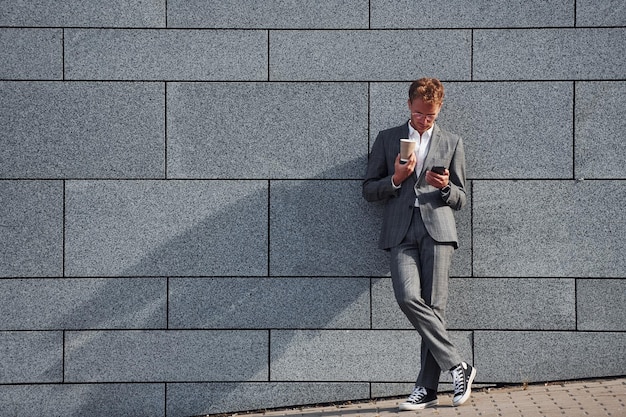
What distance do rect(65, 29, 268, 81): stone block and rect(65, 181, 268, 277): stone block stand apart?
876 mm

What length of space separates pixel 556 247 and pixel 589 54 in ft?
5.09

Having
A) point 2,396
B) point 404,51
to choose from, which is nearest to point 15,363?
point 2,396

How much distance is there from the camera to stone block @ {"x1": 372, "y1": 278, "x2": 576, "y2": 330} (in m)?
6.82

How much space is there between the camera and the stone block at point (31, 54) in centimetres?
689

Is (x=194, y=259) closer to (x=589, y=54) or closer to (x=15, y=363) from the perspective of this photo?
(x=15, y=363)

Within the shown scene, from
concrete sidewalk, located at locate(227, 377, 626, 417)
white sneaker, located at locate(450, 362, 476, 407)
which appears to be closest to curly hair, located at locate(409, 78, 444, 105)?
white sneaker, located at locate(450, 362, 476, 407)

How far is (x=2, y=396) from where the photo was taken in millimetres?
6867

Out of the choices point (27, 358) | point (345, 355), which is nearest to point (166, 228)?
point (27, 358)

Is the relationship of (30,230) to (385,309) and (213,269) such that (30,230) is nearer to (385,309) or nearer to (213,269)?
(213,269)

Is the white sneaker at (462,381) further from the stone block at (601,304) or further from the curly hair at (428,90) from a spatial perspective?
the curly hair at (428,90)

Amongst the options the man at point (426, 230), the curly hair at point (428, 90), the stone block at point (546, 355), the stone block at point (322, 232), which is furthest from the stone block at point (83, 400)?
the curly hair at point (428, 90)

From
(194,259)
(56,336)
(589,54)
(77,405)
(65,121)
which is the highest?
(589,54)

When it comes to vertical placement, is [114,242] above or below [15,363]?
above

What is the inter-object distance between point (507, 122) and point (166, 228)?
2.86m
